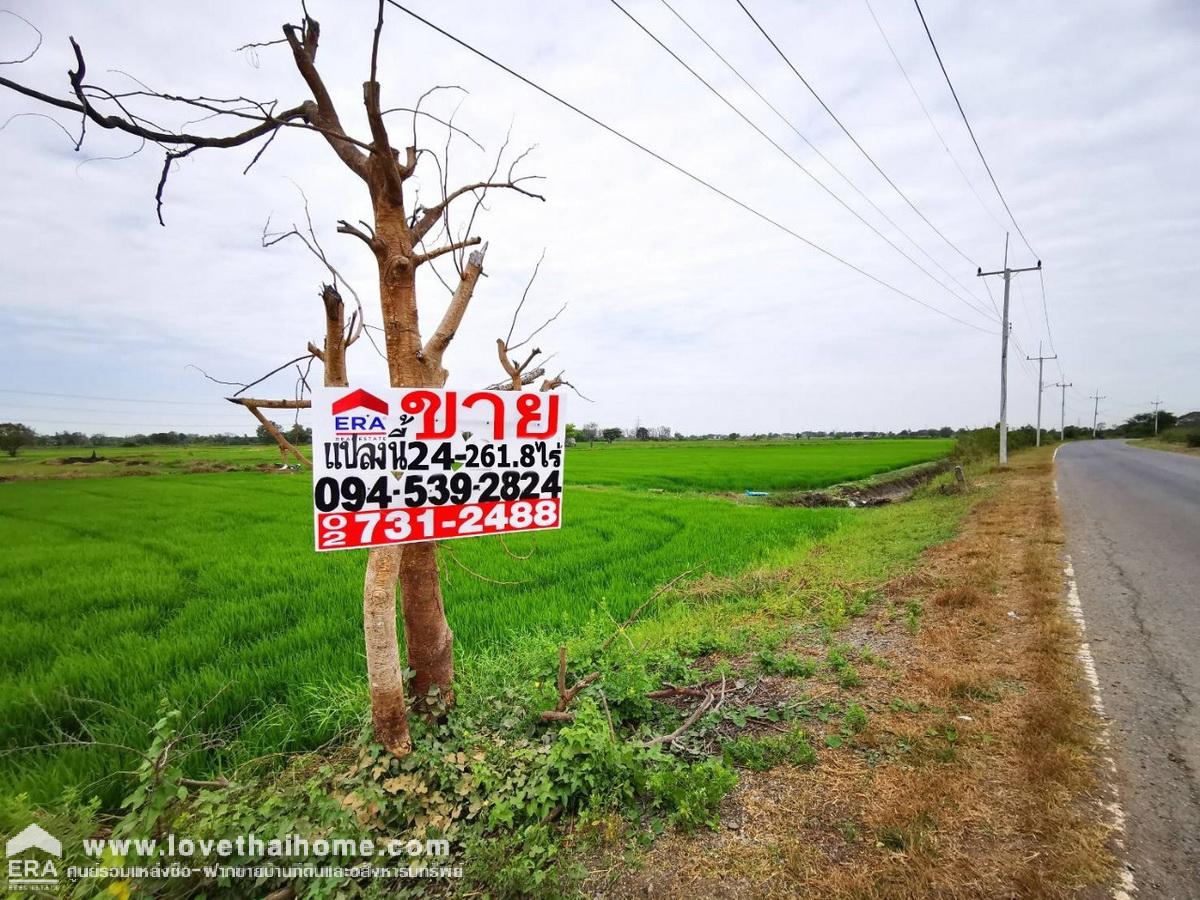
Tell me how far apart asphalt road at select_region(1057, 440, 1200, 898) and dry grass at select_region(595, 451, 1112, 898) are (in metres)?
0.14

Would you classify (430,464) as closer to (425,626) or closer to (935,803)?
(425,626)

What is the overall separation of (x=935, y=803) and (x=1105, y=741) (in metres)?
1.27

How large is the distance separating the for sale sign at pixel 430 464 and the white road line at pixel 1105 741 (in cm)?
265

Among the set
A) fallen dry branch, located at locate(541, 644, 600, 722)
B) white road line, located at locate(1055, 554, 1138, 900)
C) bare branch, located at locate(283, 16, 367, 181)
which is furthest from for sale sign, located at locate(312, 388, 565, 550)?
white road line, located at locate(1055, 554, 1138, 900)

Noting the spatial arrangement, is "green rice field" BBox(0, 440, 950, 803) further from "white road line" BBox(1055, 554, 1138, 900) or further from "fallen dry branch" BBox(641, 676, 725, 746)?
"white road line" BBox(1055, 554, 1138, 900)

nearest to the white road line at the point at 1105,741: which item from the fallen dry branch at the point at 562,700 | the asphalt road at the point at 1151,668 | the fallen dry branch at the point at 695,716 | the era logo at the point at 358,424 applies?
the asphalt road at the point at 1151,668

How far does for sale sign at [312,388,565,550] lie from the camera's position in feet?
7.72

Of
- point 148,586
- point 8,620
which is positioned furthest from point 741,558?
point 8,620

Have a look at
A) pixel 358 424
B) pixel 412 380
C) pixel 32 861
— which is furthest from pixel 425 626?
pixel 32 861

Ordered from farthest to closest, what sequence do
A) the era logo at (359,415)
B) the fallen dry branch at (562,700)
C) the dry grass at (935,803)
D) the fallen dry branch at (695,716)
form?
1. the fallen dry branch at (562,700)
2. the fallen dry branch at (695,716)
3. the era logo at (359,415)
4. the dry grass at (935,803)

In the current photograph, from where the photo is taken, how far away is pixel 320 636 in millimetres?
4461

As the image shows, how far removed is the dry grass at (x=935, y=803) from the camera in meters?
1.82

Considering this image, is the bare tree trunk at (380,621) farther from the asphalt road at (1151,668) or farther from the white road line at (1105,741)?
the asphalt road at (1151,668)

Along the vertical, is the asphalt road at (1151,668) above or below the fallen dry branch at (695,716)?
above
